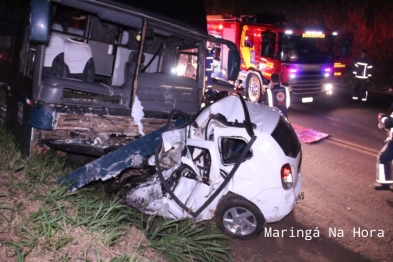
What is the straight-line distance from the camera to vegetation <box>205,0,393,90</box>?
19000 mm

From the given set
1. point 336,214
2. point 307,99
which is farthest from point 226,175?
point 307,99

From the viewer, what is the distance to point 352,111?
12.2 m

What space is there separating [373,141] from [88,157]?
655cm

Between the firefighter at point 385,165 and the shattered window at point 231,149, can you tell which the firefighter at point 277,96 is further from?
the shattered window at point 231,149

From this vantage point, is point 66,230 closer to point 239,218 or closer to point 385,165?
point 239,218

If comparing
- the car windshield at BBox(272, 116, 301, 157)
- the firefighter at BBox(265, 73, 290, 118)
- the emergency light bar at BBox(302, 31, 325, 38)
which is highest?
the emergency light bar at BBox(302, 31, 325, 38)

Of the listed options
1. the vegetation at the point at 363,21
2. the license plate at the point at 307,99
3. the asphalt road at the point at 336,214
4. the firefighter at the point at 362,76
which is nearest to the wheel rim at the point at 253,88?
the license plate at the point at 307,99

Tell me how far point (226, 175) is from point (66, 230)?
1.96 m

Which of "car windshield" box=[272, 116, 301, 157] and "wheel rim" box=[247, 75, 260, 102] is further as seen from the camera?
"wheel rim" box=[247, 75, 260, 102]

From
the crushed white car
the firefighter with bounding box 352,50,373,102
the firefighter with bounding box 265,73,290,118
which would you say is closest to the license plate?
the firefighter with bounding box 352,50,373,102

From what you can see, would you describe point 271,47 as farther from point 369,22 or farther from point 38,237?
point 369,22

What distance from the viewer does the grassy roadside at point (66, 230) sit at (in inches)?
116

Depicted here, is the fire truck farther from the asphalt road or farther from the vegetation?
the vegetation

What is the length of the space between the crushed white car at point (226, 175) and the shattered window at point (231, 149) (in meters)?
0.01
